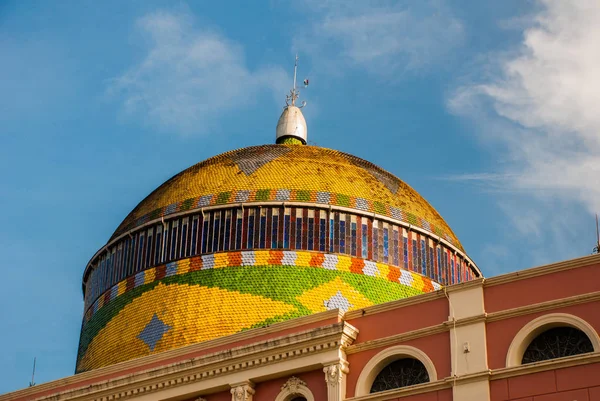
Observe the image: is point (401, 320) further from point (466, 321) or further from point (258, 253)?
point (258, 253)

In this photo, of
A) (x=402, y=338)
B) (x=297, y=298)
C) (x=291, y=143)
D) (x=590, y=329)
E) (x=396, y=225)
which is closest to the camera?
(x=590, y=329)

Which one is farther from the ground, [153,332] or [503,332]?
[153,332]

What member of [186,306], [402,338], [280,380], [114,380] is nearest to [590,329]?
[402,338]

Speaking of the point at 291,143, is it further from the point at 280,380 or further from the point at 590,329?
the point at 590,329

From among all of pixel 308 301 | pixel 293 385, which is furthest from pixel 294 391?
pixel 308 301

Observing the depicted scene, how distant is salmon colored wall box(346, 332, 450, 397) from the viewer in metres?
24.2

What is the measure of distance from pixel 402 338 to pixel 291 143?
17365 millimetres

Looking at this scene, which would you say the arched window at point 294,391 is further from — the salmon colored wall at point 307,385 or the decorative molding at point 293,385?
the salmon colored wall at point 307,385

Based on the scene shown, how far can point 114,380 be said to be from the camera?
92.6 feet

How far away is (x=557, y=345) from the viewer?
2314cm

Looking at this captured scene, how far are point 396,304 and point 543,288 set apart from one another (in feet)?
10.6

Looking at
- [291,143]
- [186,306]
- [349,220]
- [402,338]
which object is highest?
[291,143]

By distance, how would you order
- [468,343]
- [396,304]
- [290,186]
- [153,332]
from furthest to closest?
[290,186] < [153,332] < [396,304] < [468,343]

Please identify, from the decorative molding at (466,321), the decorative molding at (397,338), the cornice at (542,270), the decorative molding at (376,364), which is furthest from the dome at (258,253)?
the cornice at (542,270)
